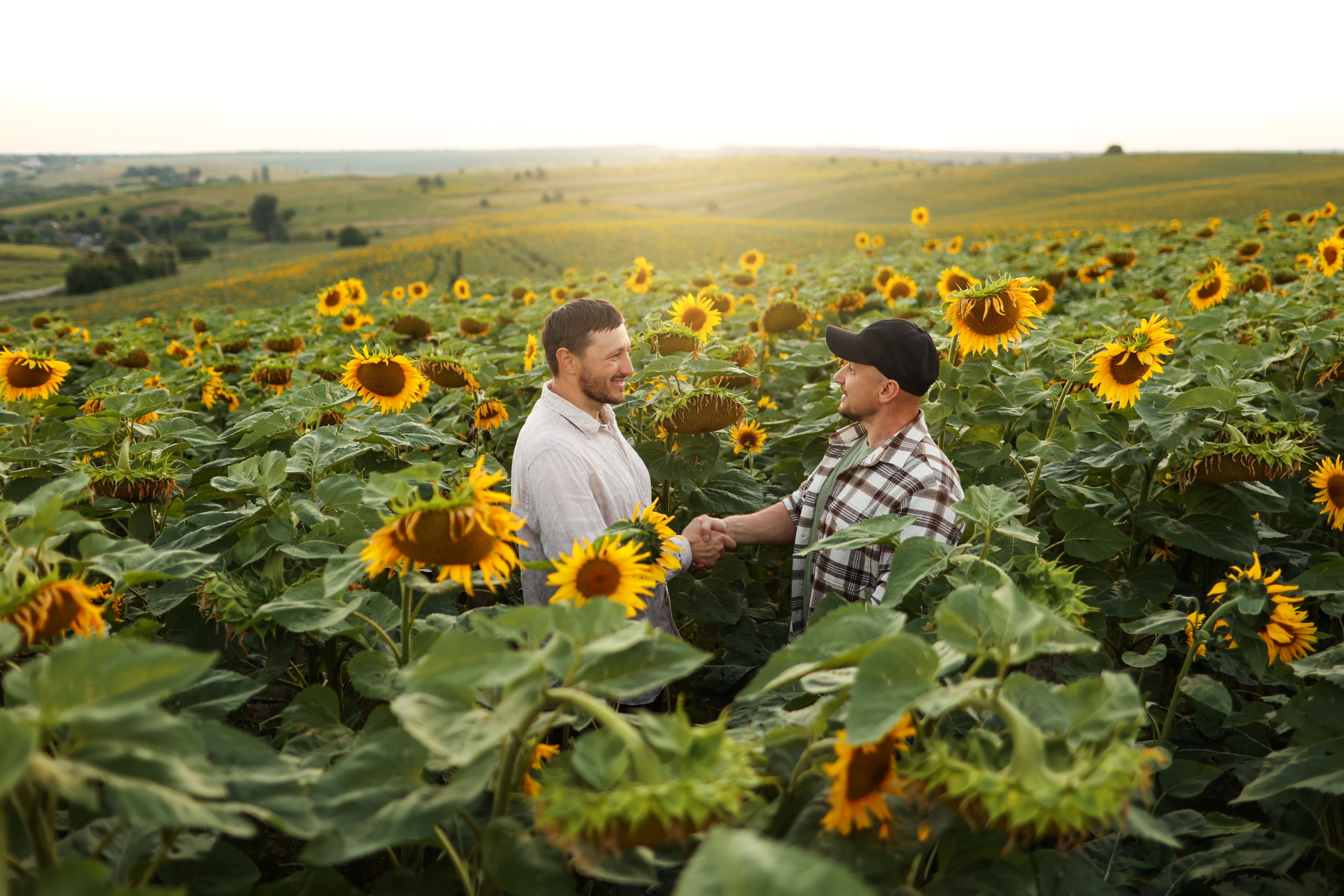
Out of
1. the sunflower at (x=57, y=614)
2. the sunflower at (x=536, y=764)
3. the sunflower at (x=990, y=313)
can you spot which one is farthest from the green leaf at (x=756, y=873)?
the sunflower at (x=990, y=313)

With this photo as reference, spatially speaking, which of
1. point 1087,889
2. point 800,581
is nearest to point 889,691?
point 1087,889

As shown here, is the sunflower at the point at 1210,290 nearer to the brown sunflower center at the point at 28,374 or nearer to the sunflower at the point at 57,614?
the sunflower at the point at 57,614

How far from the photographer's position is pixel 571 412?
3.04 meters

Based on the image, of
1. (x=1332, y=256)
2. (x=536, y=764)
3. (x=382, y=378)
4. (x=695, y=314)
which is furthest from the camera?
(x=1332, y=256)

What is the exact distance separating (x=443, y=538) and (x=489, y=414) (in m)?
2.32

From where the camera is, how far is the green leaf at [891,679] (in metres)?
1.01

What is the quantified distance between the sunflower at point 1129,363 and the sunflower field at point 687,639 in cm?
2

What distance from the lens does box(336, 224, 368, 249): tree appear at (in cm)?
5338

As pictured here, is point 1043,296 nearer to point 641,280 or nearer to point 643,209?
point 641,280

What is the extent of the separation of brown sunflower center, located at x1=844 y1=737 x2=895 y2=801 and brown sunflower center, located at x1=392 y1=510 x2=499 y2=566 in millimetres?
771

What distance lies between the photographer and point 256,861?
209cm

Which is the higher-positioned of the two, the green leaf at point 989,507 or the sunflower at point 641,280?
the sunflower at point 641,280

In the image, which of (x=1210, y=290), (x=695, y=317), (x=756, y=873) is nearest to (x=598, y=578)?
(x=756, y=873)

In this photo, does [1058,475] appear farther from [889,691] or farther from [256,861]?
[256,861]
